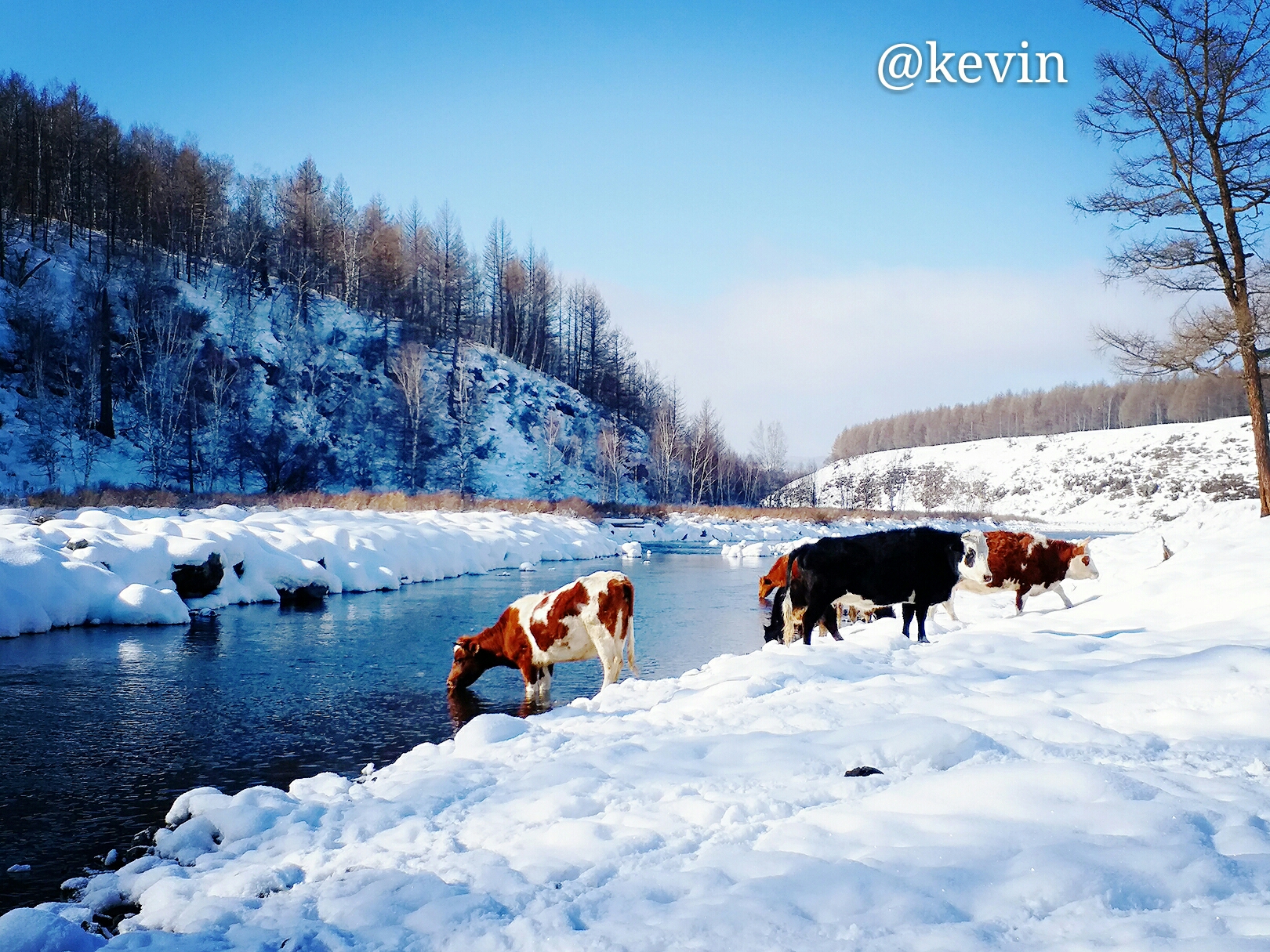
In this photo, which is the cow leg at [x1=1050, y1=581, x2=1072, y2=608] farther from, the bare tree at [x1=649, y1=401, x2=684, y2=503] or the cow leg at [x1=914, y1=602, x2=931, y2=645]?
the bare tree at [x1=649, y1=401, x2=684, y2=503]

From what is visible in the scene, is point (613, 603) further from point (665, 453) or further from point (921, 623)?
point (665, 453)

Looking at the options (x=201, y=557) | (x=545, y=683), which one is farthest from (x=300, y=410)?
(x=545, y=683)

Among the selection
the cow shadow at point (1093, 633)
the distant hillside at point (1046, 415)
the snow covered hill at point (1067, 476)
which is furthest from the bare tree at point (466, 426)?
the distant hillside at point (1046, 415)

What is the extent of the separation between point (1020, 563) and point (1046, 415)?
6326 inches

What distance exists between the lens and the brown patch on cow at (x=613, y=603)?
8.55 m

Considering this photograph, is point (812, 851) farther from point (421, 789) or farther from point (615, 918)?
point (421, 789)

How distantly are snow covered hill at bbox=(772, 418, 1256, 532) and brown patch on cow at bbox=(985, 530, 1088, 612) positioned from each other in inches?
2925

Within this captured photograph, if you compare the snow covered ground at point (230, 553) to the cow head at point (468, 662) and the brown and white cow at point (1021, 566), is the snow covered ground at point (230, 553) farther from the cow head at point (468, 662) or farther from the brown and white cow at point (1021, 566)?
the brown and white cow at point (1021, 566)

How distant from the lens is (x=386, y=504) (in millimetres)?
33406

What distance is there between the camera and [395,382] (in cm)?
5694

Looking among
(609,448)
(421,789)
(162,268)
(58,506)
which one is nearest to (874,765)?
(421,789)

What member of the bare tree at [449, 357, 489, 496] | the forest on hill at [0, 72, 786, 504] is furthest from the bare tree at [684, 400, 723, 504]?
the bare tree at [449, 357, 489, 496]

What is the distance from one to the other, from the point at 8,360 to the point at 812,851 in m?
49.8

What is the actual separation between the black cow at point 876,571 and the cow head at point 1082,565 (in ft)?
11.9
